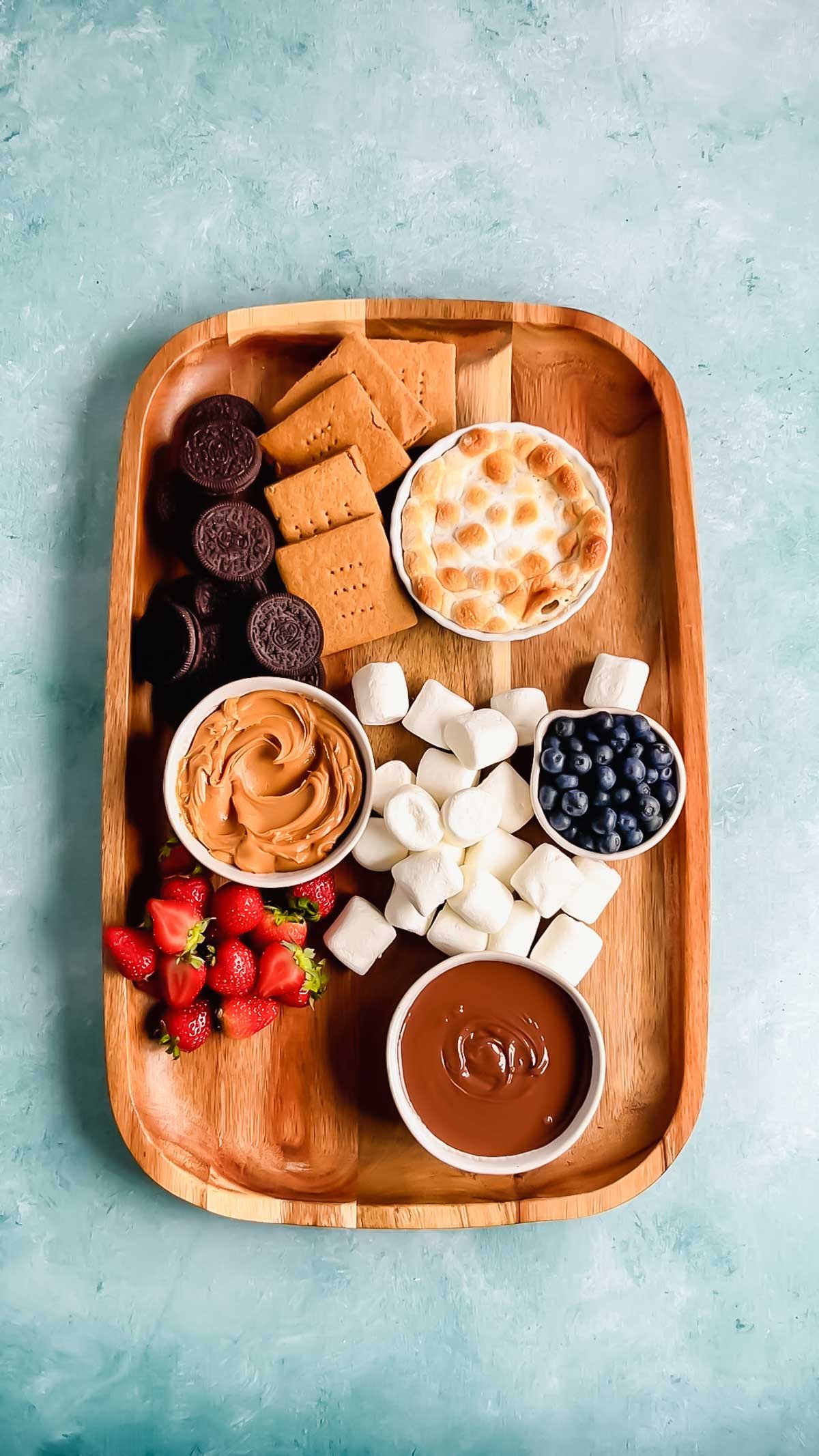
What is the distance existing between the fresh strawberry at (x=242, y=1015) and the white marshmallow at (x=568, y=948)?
2.08 ft

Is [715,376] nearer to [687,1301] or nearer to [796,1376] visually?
[687,1301]

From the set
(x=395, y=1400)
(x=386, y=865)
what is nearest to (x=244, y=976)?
(x=386, y=865)

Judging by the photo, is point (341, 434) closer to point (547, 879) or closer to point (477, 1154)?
point (547, 879)

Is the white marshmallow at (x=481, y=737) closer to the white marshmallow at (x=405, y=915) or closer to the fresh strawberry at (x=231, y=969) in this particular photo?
the white marshmallow at (x=405, y=915)

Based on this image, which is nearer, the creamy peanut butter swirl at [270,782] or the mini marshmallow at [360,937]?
the creamy peanut butter swirl at [270,782]

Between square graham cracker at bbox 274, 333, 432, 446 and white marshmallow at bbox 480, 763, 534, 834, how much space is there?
33.4 inches

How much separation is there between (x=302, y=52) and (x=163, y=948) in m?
2.30

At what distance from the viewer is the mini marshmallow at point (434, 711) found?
7.56 ft

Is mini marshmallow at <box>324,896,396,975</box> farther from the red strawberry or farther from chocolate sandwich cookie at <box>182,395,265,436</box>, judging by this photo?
chocolate sandwich cookie at <box>182,395,265,436</box>

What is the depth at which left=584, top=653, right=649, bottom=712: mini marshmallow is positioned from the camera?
7.53 feet

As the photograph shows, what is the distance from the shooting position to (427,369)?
237 centimetres

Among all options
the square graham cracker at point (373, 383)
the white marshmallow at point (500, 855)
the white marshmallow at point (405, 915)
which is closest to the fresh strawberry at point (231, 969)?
the white marshmallow at point (405, 915)

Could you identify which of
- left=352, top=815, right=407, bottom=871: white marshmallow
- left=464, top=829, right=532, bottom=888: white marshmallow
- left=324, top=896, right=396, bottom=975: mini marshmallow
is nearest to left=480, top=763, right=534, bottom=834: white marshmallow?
left=464, top=829, right=532, bottom=888: white marshmallow

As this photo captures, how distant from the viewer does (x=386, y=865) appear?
2.30 meters
